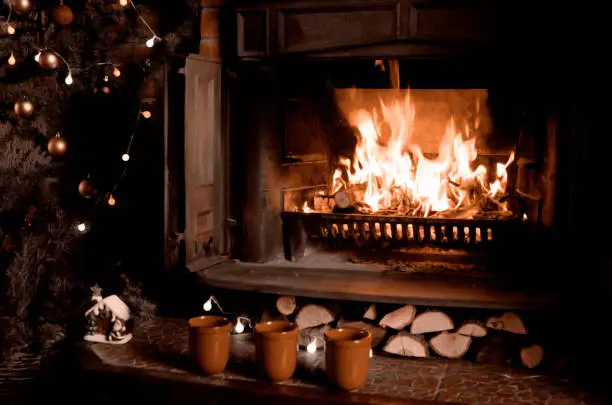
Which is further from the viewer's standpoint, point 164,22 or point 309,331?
point 164,22

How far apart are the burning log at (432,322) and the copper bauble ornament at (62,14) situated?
6.81 feet

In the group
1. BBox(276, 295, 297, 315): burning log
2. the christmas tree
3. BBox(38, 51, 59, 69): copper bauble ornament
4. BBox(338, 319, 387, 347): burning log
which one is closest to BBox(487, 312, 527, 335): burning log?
BBox(338, 319, 387, 347): burning log

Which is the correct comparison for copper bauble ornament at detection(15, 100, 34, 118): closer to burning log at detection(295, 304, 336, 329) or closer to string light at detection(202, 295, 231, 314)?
string light at detection(202, 295, 231, 314)

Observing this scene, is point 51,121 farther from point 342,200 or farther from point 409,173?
point 409,173

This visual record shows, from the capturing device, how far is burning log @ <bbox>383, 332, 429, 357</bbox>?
3.06 meters

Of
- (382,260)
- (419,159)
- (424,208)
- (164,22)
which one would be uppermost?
(164,22)

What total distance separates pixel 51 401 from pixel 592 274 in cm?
222

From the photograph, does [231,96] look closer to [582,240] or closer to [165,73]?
[165,73]

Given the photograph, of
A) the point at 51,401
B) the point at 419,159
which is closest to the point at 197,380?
the point at 51,401

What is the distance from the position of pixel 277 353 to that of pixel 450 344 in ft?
2.44

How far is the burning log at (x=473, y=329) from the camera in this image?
3019 mm

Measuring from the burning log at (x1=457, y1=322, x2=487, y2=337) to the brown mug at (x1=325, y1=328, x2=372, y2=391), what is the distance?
517 millimetres

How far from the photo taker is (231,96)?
3592 millimetres

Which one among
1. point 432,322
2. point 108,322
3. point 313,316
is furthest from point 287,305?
point 108,322
